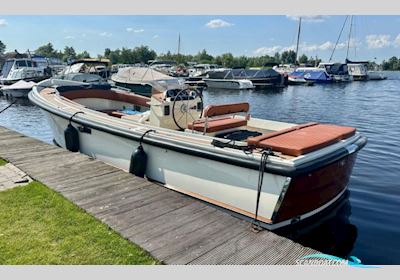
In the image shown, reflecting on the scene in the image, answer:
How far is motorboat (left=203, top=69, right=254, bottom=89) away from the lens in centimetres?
3203

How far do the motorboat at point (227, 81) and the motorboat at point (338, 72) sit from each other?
15617mm

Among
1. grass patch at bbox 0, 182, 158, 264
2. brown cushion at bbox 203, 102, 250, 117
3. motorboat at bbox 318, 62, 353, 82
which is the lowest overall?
grass patch at bbox 0, 182, 158, 264

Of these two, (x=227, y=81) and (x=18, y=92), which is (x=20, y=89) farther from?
(x=227, y=81)

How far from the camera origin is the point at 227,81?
3341cm

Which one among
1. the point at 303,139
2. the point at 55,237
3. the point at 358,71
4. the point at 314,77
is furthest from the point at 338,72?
the point at 55,237

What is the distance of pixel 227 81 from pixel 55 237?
1225 inches

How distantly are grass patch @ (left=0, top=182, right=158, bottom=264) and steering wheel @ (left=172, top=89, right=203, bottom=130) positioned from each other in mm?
2534

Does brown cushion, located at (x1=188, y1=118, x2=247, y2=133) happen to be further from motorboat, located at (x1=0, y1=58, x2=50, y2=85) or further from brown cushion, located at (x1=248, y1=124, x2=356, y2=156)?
motorboat, located at (x1=0, y1=58, x2=50, y2=85)

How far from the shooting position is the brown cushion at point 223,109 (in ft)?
17.6

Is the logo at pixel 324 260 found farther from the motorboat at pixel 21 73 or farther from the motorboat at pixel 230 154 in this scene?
the motorboat at pixel 21 73

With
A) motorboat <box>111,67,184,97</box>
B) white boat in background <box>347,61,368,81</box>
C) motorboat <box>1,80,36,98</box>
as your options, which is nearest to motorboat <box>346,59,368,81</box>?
white boat in background <box>347,61,368,81</box>

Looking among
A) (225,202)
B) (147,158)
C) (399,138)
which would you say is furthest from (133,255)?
(399,138)

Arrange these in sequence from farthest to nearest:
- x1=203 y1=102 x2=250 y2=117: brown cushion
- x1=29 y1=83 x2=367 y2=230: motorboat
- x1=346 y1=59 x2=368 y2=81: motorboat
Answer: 1. x1=346 y1=59 x2=368 y2=81: motorboat
2. x1=203 y1=102 x2=250 y2=117: brown cushion
3. x1=29 y1=83 x2=367 y2=230: motorboat

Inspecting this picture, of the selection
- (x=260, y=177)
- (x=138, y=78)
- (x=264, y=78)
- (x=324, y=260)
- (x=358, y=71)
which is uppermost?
(x=358, y=71)
